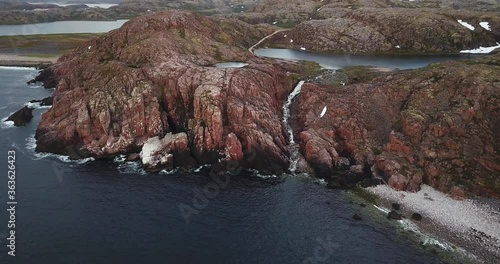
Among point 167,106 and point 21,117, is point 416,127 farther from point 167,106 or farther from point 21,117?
point 21,117

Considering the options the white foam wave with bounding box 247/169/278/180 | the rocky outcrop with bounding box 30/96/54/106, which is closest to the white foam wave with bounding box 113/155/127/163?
the white foam wave with bounding box 247/169/278/180

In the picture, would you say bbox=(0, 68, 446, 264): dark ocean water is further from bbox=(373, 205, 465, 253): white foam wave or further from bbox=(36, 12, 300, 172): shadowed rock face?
bbox=(36, 12, 300, 172): shadowed rock face

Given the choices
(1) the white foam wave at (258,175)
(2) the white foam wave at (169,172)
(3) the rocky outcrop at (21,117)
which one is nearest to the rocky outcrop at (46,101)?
(3) the rocky outcrop at (21,117)

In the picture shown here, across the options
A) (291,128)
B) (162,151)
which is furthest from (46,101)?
(291,128)

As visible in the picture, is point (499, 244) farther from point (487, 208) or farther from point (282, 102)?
point (282, 102)

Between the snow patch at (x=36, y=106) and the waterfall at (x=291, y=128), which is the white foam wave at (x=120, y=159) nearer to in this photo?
the waterfall at (x=291, y=128)

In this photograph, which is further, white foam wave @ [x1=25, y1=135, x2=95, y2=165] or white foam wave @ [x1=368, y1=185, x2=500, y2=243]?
white foam wave @ [x1=25, y1=135, x2=95, y2=165]

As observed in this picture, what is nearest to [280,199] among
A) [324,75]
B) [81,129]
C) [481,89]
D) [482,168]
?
[482,168]
